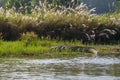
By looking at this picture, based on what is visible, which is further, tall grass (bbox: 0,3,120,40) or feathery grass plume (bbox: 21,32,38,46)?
tall grass (bbox: 0,3,120,40)

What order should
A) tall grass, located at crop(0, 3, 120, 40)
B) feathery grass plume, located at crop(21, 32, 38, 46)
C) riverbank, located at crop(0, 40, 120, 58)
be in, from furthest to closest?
tall grass, located at crop(0, 3, 120, 40) → feathery grass plume, located at crop(21, 32, 38, 46) → riverbank, located at crop(0, 40, 120, 58)

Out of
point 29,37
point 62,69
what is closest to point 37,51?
point 29,37

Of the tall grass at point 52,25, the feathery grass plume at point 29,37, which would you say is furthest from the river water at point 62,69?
the tall grass at point 52,25

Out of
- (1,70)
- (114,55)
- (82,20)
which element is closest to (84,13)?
Result: (82,20)

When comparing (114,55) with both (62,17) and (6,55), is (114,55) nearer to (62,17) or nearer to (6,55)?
(6,55)

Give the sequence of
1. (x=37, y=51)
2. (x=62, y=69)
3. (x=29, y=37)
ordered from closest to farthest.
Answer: (x=62, y=69), (x=37, y=51), (x=29, y=37)

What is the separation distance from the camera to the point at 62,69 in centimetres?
1087

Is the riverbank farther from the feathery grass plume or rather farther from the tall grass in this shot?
the tall grass

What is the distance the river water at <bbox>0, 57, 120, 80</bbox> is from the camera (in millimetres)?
9609

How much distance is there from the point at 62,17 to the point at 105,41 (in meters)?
1.96

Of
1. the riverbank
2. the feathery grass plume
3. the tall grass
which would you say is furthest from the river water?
the tall grass

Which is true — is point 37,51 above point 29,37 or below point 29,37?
below

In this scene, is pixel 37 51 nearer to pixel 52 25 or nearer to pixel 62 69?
pixel 62 69

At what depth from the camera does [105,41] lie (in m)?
19.0
